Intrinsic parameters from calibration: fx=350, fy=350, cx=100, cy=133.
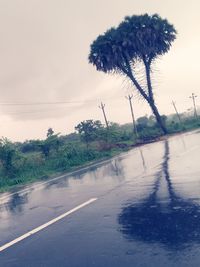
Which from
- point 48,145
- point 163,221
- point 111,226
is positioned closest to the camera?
point 163,221

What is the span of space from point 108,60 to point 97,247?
3612cm

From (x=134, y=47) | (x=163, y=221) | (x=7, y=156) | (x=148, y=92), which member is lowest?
(x=163, y=221)

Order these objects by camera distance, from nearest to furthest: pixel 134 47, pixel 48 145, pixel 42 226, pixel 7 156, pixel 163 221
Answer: pixel 163 221
pixel 42 226
pixel 7 156
pixel 48 145
pixel 134 47

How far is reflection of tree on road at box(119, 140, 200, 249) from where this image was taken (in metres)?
4.95

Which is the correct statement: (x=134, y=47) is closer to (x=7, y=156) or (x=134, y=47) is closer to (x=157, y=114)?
(x=157, y=114)

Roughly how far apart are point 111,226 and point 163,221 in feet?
2.97

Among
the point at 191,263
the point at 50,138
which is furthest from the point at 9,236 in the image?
the point at 50,138

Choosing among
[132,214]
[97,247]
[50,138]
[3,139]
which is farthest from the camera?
[50,138]

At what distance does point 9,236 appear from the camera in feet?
21.9

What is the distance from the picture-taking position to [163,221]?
231 inches

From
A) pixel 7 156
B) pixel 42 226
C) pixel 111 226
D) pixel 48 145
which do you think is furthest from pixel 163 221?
pixel 48 145

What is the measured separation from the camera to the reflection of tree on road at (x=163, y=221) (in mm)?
4945

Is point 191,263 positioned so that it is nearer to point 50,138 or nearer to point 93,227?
point 93,227

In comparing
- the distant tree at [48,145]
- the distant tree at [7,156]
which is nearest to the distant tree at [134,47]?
the distant tree at [48,145]
